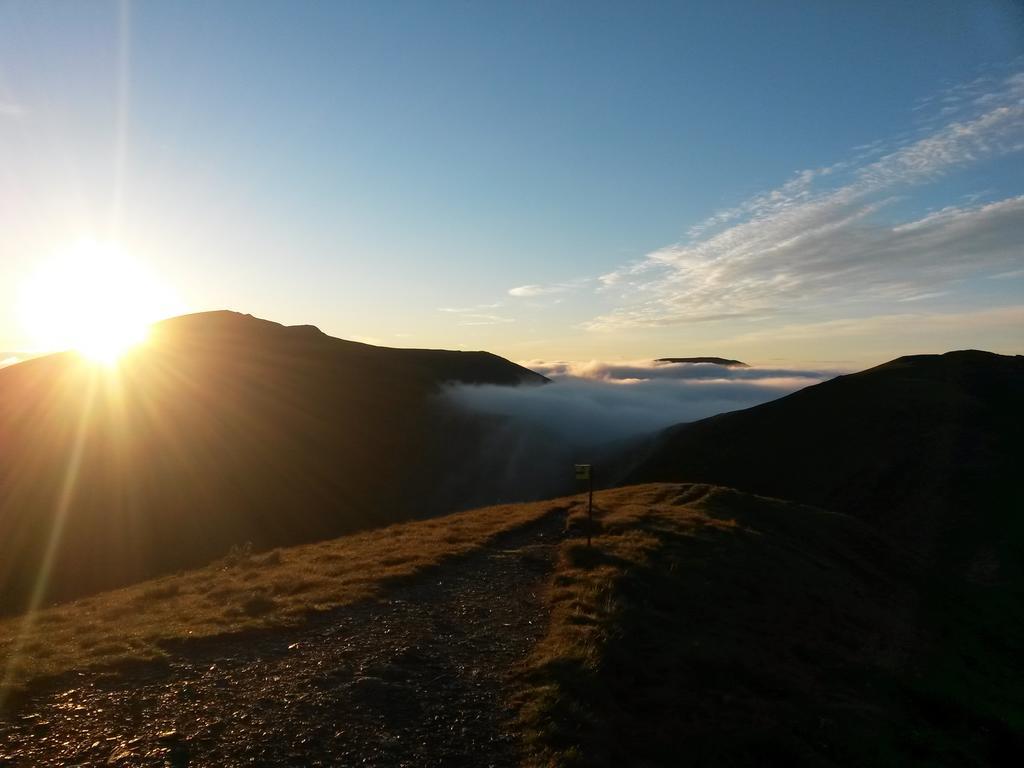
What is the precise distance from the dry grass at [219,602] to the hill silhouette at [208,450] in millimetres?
38918

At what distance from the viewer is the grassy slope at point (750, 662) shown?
11.6 meters

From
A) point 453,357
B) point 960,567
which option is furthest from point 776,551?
point 453,357

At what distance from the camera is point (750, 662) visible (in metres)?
15.3

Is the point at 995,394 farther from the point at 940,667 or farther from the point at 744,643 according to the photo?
the point at 744,643

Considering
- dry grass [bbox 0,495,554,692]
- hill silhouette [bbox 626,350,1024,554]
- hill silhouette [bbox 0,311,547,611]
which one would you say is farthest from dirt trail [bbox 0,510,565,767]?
hill silhouette [bbox 626,350,1024,554]

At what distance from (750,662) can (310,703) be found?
926cm

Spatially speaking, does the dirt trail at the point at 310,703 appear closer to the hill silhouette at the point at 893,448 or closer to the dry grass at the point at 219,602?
the dry grass at the point at 219,602

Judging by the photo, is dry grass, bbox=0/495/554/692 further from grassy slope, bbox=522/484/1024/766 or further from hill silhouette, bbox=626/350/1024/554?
hill silhouette, bbox=626/350/1024/554

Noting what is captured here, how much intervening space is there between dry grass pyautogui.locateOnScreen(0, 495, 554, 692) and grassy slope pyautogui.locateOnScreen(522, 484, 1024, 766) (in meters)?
4.86

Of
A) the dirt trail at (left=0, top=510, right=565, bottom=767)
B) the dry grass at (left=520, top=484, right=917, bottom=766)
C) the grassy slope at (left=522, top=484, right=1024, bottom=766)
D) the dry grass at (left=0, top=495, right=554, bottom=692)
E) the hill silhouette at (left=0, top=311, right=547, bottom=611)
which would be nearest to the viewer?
the dirt trail at (left=0, top=510, right=565, bottom=767)

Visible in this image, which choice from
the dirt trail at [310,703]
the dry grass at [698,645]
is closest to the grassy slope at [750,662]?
the dry grass at [698,645]

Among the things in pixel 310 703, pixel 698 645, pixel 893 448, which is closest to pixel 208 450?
pixel 893 448

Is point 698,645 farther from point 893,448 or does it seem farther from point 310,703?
point 893,448

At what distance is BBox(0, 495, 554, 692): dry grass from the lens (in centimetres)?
1281
